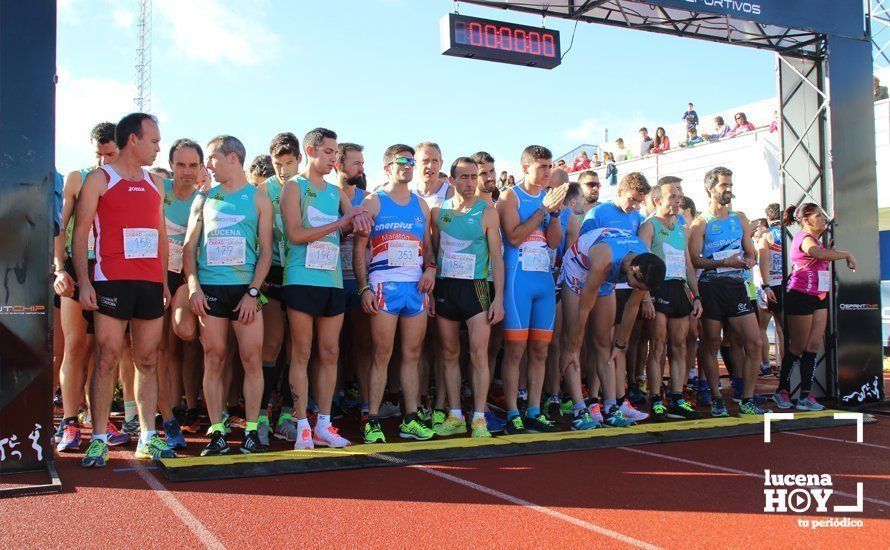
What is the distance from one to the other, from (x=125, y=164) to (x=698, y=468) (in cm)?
413

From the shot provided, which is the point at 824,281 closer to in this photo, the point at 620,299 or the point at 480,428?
the point at 620,299

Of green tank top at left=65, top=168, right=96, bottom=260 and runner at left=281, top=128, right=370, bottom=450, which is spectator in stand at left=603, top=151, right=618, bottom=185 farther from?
green tank top at left=65, top=168, right=96, bottom=260

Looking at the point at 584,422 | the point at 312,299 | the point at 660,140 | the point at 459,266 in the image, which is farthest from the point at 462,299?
the point at 660,140

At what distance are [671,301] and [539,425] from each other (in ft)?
6.25

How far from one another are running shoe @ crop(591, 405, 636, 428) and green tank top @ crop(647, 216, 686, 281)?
1353 millimetres

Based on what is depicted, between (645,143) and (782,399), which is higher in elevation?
(645,143)

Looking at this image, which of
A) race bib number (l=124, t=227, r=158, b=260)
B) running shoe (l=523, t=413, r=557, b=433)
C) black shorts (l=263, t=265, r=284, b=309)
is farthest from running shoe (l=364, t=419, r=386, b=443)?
race bib number (l=124, t=227, r=158, b=260)

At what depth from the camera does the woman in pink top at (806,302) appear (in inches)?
303

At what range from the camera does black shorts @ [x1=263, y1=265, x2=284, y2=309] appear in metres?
5.45

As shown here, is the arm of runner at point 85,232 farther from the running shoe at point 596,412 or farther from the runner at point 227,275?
the running shoe at point 596,412

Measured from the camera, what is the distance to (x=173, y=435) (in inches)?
203

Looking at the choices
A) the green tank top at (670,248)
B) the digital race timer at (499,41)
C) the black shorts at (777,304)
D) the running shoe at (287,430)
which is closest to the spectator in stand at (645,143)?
the black shorts at (777,304)

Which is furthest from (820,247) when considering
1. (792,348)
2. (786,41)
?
(786,41)

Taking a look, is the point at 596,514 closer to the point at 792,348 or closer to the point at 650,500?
the point at 650,500
